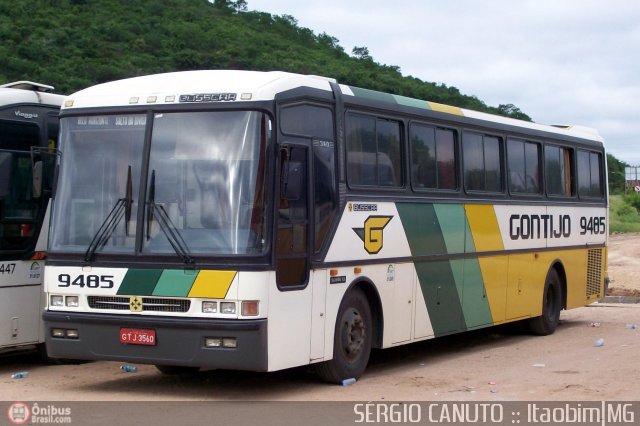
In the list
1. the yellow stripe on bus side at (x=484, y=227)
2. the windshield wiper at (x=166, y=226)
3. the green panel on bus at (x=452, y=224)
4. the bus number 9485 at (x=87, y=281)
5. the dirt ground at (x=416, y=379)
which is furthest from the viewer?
the yellow stripe on bus side at (x=484, y=227)

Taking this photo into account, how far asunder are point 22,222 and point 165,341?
317 centimetres

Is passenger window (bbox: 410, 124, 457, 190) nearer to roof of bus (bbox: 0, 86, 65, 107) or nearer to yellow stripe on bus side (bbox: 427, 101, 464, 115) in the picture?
yellow stripe on bus side (bbox: 427, 101, 464, 115)

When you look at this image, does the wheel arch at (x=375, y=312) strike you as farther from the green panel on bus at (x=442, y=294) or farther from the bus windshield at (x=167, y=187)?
the bus windshield at (x=167, y=187)

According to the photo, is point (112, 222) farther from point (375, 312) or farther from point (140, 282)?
point (375, 312)

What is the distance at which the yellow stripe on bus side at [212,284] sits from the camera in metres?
9.88

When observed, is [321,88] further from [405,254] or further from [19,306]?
[19,306]

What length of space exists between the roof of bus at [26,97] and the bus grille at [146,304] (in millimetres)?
3101

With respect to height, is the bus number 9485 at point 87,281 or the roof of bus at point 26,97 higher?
the roof of bus at point 26,97

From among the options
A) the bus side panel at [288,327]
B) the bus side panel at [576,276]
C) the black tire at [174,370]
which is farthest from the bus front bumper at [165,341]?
the bus side panel at [576,276]

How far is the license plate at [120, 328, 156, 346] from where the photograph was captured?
10109 mm

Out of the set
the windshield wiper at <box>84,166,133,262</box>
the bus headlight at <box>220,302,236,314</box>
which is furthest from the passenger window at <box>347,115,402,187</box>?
the windshield wiper at <box>84,166,133,262</box>

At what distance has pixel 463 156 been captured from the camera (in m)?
14.3

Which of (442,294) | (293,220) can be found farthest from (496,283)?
(293,220)

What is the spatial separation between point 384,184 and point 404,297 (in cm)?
138
